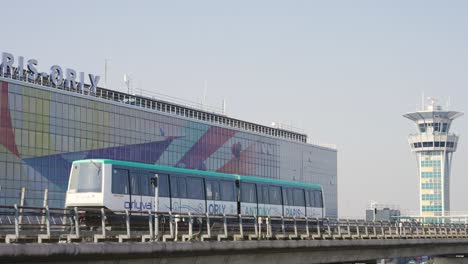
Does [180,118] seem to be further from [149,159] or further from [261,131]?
[261,131]

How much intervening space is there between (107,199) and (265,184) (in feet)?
56.1

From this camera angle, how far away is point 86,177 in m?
42.0

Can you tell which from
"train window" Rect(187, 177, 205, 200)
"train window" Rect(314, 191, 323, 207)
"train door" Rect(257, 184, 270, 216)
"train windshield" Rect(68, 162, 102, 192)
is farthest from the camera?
"train window" Rect(314, 191, 323, 207)

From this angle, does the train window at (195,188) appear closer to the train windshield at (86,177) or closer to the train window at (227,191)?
the train window at (227,191)

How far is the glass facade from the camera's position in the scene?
9612cm

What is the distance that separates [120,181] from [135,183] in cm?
126

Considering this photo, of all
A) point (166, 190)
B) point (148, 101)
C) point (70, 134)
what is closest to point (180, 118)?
point (148, 101)

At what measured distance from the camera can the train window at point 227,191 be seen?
51.1 metres

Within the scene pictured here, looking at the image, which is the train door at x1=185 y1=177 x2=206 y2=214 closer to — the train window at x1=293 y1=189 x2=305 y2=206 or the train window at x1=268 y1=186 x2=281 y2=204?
the train window at x1=268 y1=186 x2=281 y2=204

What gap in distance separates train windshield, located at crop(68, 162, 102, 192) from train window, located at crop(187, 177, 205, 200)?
731 centimetres

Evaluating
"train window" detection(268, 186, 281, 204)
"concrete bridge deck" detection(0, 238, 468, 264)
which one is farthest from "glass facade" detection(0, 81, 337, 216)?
"concrete bridge deck" detection(0, 238, 468, 264)

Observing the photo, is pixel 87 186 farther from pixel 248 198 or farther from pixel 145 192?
pixel 248 198

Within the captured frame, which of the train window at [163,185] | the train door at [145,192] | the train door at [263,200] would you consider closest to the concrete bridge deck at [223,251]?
the train door at [263,200]

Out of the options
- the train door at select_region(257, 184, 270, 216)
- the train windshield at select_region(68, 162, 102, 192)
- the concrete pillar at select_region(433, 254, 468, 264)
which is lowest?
the concrete pillar at select_region(433, 254, 468, 264)
